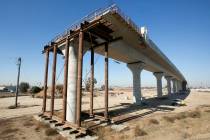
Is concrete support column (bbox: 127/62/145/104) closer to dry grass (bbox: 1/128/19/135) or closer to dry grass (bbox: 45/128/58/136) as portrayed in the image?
dry grass (bbox: 45/128/58/136)

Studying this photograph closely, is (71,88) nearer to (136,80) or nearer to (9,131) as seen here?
(9,131)

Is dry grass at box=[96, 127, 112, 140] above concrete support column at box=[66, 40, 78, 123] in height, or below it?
below

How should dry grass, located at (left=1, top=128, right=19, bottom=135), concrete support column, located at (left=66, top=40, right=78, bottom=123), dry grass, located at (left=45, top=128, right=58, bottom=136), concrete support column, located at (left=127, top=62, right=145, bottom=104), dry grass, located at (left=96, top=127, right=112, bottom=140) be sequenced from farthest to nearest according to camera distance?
concrete support column, located at (left=127, top=62, right=145, bottom=104), concrete support column, located at (left=66, top=40, right=78, bottom=123), dry grass, located at (left=1, top=128, right=19, bottom=135), dry grass, located at (left=45, top=128, right=58, bottom=136), dry grass, located at (left=96, top=127, right=112, bottom=140)

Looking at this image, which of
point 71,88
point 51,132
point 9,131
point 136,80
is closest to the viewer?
point 51,132

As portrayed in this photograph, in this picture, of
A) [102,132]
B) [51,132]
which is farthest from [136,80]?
[51,132]

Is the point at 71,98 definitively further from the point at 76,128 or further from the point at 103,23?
the point at 103,23

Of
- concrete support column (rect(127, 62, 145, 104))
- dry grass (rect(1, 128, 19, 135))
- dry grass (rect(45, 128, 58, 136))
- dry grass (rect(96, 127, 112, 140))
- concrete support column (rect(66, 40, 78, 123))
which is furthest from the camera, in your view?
concrete support column (rect(127, 62, 145, 104))

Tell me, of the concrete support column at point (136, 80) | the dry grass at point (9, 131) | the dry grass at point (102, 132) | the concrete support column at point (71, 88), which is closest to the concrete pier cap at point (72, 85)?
the concrete support column at point (71, 88)

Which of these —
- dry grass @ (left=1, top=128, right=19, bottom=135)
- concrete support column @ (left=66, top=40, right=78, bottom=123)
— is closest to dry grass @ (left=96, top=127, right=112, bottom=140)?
concrete support column @ (left=66, top=40, right=78, bottom=123)

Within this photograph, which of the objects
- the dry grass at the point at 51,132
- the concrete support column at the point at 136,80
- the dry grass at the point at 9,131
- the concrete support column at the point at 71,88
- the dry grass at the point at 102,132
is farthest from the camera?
the concrete support column at the point at 136,80

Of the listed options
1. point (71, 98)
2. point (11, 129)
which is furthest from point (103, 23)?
point (11, 129)

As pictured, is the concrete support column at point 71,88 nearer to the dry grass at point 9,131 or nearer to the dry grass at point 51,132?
the dry grass at point 51,132

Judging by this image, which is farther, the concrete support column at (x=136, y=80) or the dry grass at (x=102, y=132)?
the concrete support column at (x=136, y=80)

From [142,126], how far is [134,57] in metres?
17.3
